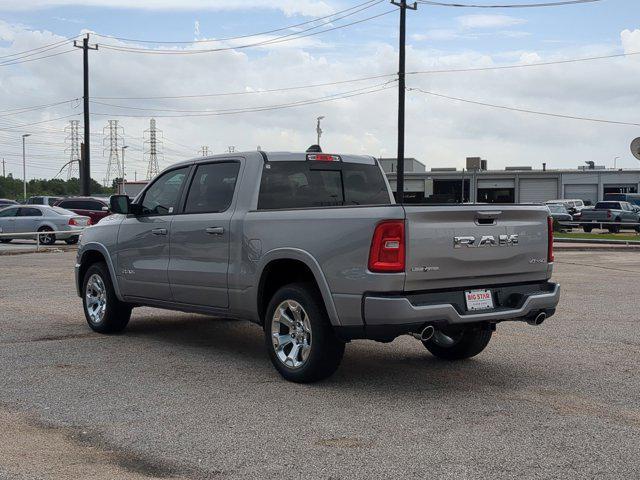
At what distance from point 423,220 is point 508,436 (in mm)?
1742

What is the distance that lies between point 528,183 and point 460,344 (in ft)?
237

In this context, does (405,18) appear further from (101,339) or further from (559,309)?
(101,339)

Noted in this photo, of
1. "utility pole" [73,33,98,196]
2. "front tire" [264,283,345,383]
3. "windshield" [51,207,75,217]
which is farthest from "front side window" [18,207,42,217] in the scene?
"front tire" [264,283,345,383]

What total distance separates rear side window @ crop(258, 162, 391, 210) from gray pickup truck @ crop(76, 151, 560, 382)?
1cm

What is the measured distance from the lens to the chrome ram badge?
6.28 metres

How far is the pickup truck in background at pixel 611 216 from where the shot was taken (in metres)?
40.1

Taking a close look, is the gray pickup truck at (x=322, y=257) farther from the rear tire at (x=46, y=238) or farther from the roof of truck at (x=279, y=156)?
the rear tire at (x=46, y=238)

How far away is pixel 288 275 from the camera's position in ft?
23.0

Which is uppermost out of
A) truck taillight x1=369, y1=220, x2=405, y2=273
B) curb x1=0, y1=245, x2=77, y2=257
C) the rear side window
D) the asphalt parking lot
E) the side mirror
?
the rear side window

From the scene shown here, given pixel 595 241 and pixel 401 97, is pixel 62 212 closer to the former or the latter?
pixel 401 97

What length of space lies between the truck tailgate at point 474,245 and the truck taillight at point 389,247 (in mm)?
63

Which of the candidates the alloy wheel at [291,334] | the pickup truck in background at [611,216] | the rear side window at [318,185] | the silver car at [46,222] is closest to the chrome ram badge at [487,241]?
the alloy wheel at [291,334]

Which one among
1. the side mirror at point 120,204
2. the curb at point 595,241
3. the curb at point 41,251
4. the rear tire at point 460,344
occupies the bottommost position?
the curb at point 41,251

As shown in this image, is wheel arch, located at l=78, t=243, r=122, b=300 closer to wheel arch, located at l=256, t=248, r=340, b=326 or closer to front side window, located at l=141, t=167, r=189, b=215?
front side window, located at l=141, t=167, r=189, b=215
